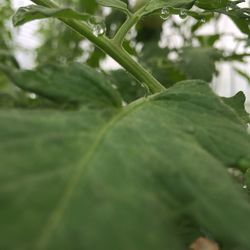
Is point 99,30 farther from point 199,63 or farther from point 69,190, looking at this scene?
point 199,63

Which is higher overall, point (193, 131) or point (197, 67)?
point (193, 131)

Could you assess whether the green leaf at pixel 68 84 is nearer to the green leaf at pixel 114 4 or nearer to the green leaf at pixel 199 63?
the green leaf at pixel 114 4

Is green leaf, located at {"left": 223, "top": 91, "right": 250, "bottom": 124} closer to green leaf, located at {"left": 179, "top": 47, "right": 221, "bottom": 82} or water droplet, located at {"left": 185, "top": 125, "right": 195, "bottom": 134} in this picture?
water droplet, located at {"left": 185, "top": 125, "right": 195, "bottom": 134}

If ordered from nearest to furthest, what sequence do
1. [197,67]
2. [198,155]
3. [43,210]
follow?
1. [43,210]
2. [198,155]
3. [197,67]

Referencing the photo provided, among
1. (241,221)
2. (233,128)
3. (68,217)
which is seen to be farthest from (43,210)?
(233,128)

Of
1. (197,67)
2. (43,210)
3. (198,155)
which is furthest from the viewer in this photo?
(197,67)

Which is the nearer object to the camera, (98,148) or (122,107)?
(98,148)

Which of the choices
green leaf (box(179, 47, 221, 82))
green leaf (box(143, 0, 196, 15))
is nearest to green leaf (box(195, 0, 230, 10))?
green leaf (box(143, 0, 196, 15))

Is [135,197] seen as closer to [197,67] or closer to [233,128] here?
[233,128]
